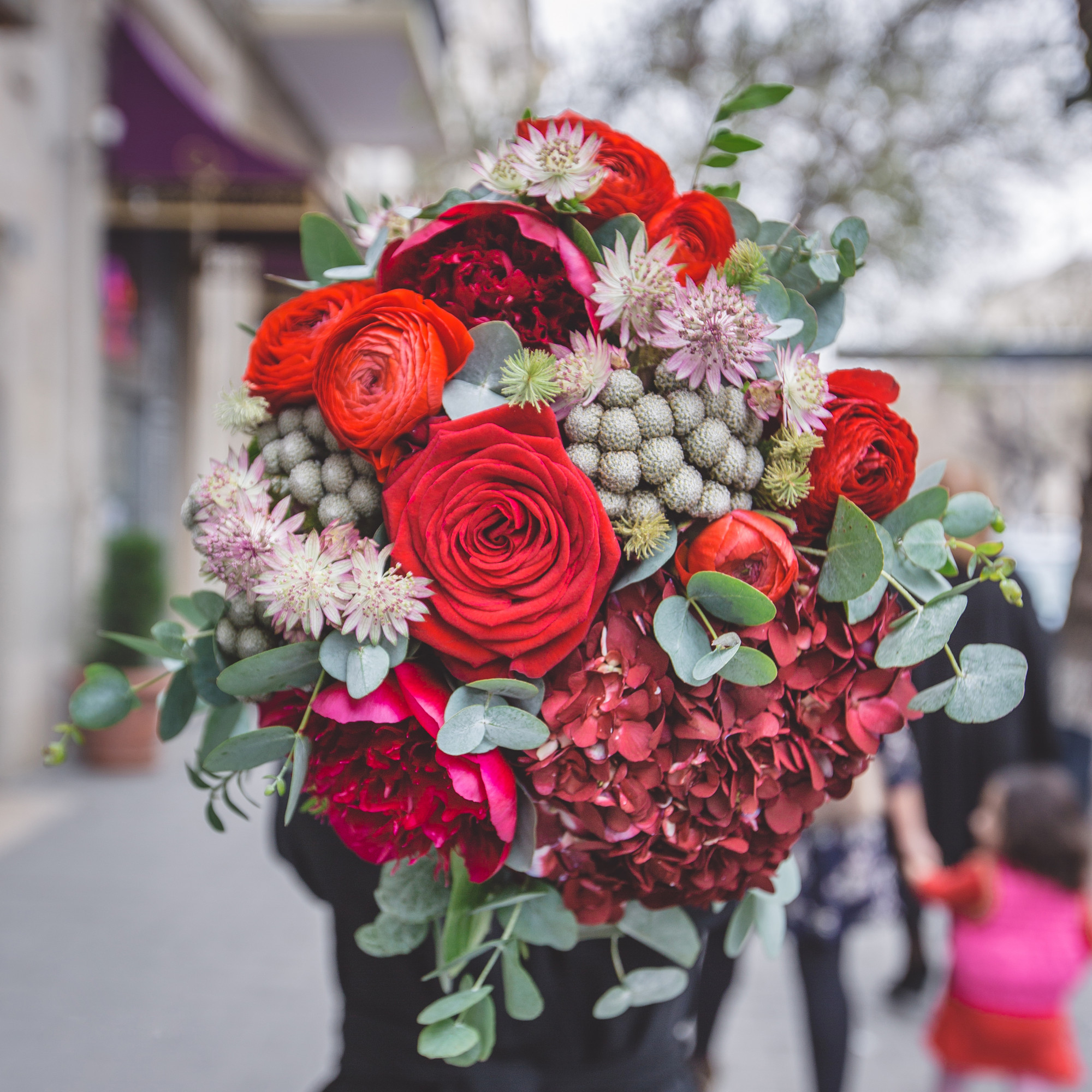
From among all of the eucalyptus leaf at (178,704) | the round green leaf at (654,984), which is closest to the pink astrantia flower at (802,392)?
the round green leaf at (654,984)

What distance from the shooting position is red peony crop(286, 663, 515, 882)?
2.99ft

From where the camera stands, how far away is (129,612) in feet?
21.1

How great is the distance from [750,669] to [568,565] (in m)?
0.21

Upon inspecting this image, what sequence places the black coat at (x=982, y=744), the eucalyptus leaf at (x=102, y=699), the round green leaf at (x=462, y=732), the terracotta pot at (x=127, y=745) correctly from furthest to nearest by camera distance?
the terracotta pot at (x=127, y=745) → the black coat at (x=982, y=744) → the eucalyptus leaf at (x=102, y=699) → the round green leaf at (x=462, y=732)

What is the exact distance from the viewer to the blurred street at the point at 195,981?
3229 mm

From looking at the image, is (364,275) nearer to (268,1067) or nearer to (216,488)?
(216,488)

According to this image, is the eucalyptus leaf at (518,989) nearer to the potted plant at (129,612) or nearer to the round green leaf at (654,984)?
the round green leaf at (654,984)

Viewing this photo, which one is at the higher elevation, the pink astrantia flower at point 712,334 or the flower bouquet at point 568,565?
the pink astrantia flower at point 712,334

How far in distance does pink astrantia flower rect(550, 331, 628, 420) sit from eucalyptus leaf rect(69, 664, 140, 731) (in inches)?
27.2

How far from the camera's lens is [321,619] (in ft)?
3.06

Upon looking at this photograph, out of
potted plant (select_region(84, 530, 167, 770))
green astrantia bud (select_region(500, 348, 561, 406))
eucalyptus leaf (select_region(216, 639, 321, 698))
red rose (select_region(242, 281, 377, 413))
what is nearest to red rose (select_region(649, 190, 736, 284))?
green astrantia bud (select_region(500, 348, 561, 406))

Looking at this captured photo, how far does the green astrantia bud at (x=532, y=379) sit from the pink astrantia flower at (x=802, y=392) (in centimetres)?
24

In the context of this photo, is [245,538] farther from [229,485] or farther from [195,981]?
[195,981]

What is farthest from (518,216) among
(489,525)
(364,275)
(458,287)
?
(489,525)
